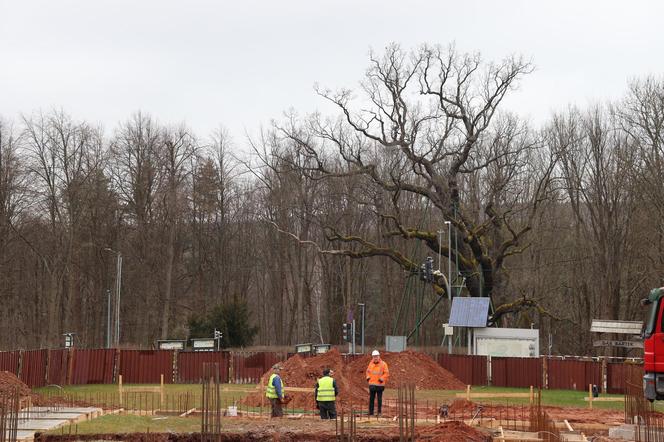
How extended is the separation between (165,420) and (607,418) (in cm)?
1292

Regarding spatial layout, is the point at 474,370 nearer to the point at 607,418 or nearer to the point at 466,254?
the point at 466,254

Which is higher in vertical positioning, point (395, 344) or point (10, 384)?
point (395, 344)

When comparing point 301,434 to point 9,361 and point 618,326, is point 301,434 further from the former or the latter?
point 9,361

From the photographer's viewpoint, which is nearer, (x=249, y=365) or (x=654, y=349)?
(x=654, y=349)

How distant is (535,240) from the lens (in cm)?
6169

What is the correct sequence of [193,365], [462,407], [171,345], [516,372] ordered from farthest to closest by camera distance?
[171,345] < [193,365] < [516,372] < [462,407]

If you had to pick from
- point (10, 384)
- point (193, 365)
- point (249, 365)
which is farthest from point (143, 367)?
point (10, 384)

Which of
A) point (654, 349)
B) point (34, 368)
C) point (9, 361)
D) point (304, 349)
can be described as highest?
point (654, 349)

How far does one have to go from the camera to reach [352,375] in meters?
38.5

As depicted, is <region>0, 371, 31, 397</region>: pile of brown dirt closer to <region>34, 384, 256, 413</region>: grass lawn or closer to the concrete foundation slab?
<region>34, 384, 256, 413</region>: grass lawn

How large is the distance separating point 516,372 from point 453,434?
2472 centimetres

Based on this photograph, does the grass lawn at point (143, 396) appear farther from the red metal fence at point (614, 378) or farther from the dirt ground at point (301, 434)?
the red metal fence at point (614, 378)

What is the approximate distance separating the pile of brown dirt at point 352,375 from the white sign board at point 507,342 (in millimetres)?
3636

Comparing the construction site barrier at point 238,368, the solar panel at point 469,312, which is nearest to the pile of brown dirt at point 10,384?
the construction site barrier at point 238,368
